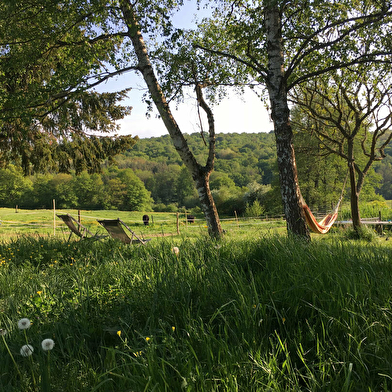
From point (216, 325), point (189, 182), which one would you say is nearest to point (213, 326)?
point (216, 325)

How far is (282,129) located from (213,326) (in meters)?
3.80

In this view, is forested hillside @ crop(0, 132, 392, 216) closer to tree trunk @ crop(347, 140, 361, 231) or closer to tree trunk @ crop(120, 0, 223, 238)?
tree trunk @ crop(347, 140, 361, 231)

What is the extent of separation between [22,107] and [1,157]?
555 cm

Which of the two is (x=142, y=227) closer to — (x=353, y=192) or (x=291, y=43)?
(x=353, y=192)

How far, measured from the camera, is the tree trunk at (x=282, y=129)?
4.66 metres

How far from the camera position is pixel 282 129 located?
4.77 metres

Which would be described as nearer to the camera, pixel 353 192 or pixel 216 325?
pixel 216 325

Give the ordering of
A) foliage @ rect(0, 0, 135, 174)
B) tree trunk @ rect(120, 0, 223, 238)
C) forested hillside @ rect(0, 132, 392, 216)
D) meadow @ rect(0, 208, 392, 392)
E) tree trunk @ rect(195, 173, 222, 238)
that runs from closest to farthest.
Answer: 1. meadow @ rect(0, 208, 392, 392)
2. foliage @ rect(0, 0, 135, 174)
3. tree trunk @ rect(120, 0, 223, 238)
4. tree trunk @ rect(195, 173, 222, 238)
5. forested hillside @ rect(0, 132, 392, 216)

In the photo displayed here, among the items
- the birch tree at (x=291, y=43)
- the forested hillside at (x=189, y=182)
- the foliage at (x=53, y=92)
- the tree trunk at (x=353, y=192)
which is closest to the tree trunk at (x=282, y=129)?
the birch tree at (x=291, y=43)

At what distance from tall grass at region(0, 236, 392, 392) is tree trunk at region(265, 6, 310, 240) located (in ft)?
4.96

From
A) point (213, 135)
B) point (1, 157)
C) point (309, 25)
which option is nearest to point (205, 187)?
point (213, 135)

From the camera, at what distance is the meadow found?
1283 mm

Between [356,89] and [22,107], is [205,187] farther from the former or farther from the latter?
[356,89]

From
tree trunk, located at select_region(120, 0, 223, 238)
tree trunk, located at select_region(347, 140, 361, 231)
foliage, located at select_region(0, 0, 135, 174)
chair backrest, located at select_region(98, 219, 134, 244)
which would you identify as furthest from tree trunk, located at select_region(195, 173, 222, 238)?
tree trunk, located at select_region(347, 140, 361, 231)
